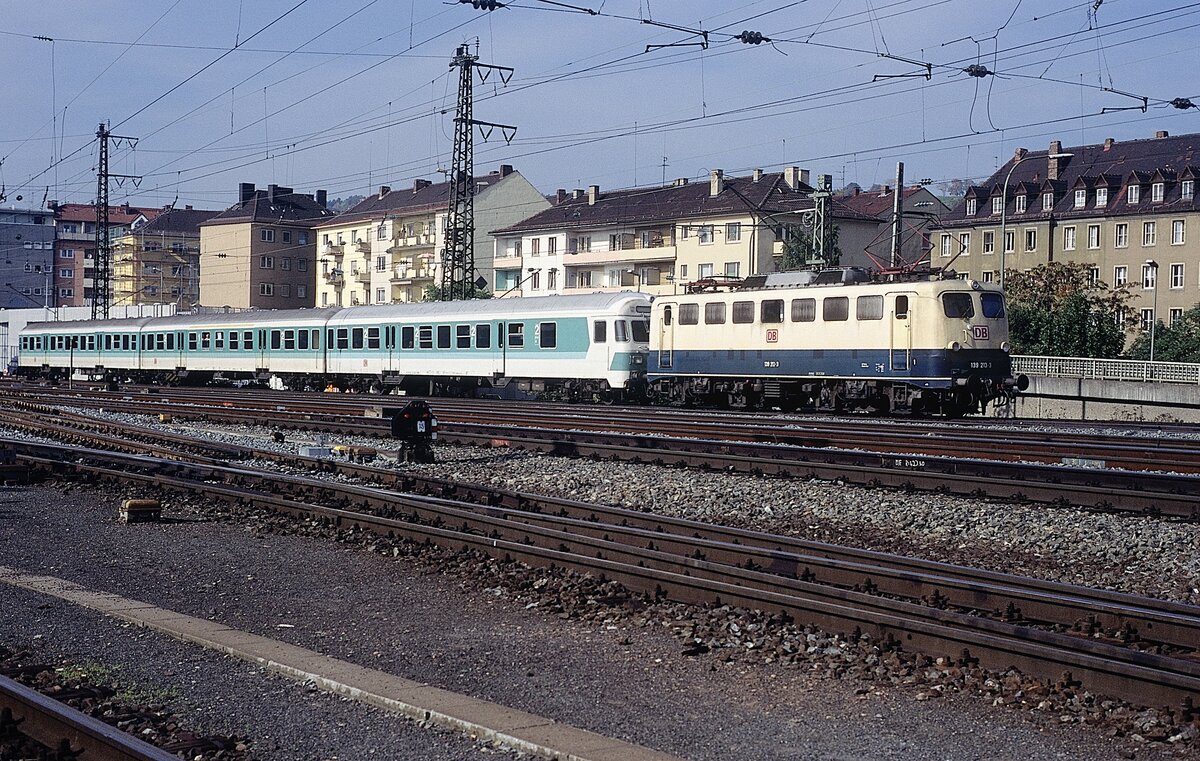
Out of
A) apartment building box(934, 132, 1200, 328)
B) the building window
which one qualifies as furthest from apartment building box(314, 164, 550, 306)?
the building window

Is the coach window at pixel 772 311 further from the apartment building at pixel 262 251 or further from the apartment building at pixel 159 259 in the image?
the apartment building at pixel 159 259

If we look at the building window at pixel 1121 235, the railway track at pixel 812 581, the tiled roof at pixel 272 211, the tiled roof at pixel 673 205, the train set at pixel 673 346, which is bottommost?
the railway track at pixel 812 581

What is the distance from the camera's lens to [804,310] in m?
28.0

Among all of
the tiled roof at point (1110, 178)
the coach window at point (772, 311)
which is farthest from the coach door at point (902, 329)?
the tiled roof at point (1110, 178)

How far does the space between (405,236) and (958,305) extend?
237ft

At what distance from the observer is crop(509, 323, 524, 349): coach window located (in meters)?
34.4

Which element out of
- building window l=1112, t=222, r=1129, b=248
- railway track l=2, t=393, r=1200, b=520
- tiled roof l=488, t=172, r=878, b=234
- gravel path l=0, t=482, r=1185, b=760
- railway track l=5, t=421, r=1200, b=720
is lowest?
gravel path l=0, t=482, r=1185, b=760

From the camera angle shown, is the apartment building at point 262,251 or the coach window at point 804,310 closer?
the coach window at point 804,310

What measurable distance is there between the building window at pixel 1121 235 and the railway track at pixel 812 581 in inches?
2564

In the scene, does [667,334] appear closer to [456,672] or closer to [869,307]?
[869,307]

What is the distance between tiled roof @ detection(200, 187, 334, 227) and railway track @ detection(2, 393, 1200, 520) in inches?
3292

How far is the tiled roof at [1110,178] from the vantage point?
69.9 meters

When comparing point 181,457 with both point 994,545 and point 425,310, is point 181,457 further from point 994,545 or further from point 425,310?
point 425,310

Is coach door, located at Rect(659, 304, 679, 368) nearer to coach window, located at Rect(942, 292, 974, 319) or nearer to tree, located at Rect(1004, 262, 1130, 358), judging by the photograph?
coach window, located at Rect(942, 292, 974, 319)
